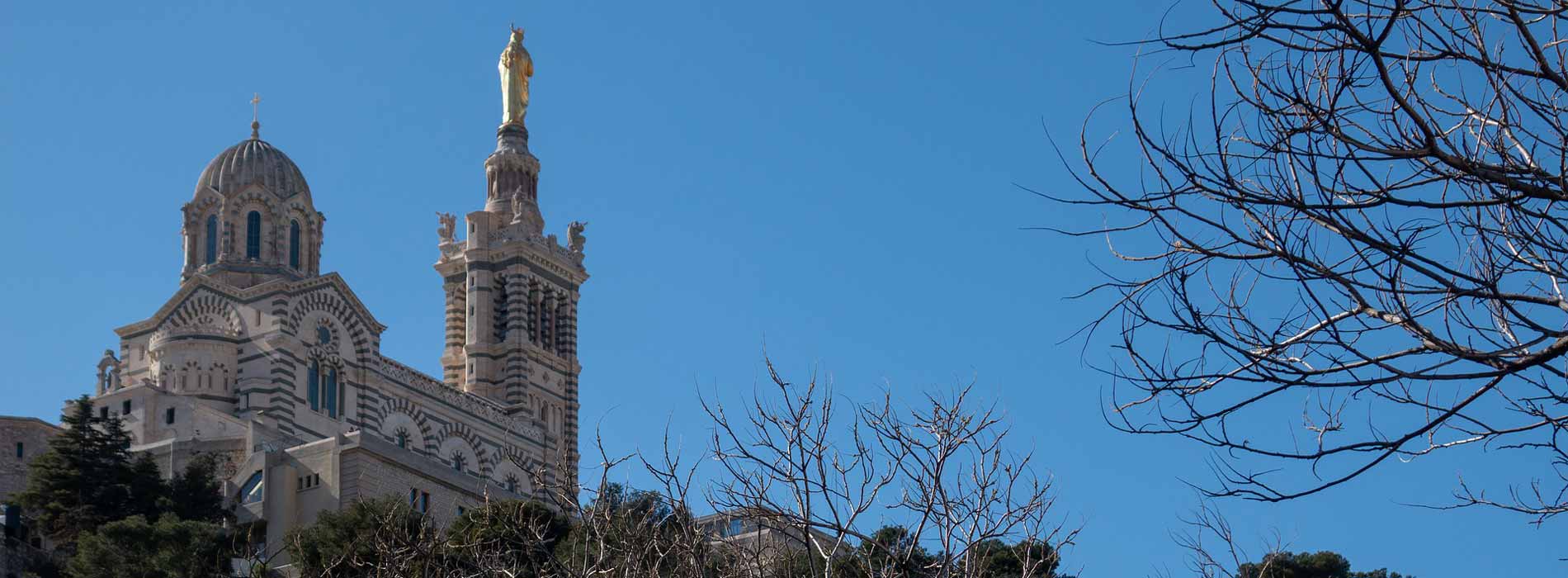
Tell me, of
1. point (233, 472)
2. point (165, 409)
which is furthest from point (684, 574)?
point (165, 409)

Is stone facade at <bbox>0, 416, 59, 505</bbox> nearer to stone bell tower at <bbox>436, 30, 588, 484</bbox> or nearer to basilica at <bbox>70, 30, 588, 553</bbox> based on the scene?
basilica at <bbox>70, 30, 588, 553</bbox>

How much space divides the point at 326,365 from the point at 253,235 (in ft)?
14.9

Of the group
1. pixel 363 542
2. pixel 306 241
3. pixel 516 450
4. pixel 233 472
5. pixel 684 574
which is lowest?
pixel 684 574

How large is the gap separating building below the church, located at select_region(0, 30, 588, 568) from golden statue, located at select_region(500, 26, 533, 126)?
67.3 inches

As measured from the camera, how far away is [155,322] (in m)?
56.9

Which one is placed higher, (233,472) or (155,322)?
(155,322)

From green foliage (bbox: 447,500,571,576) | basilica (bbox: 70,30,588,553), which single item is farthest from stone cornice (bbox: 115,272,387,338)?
green foliage (bbox: 447,500,571,576)

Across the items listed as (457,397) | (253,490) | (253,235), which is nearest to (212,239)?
(253,235)

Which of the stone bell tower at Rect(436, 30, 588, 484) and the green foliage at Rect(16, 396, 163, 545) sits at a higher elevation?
the stone bell tower at Rect(436, 30, 588, 484)

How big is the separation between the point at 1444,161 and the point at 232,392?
48908 mm

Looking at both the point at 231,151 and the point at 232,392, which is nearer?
the point at 232,392

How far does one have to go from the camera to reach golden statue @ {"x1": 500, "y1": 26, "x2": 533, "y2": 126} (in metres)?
74.3

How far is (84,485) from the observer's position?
149ft

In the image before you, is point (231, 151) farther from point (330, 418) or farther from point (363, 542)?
point (363, 542)
